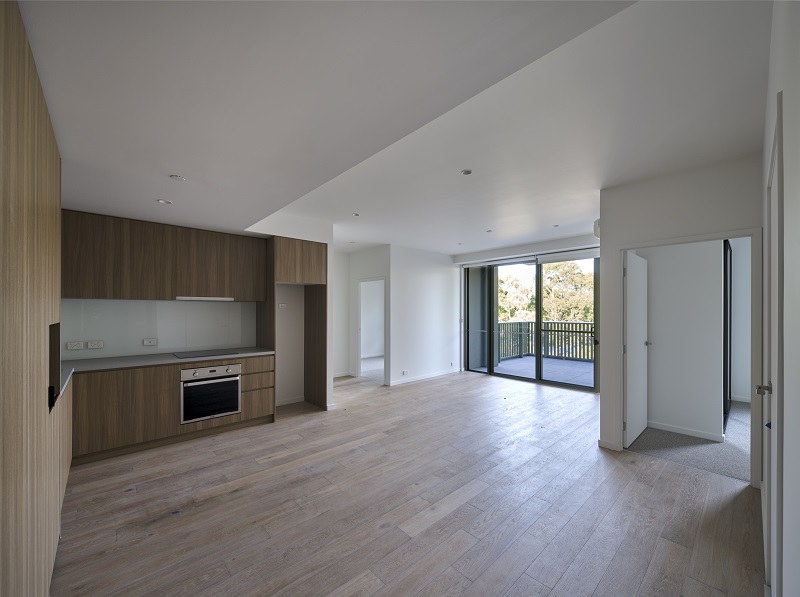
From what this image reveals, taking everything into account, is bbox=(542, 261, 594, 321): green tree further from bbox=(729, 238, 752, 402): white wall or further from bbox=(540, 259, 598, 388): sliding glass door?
bbox=(729, 238, 752, 402): white wall

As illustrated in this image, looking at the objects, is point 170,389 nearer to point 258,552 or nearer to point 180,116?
point 258,552

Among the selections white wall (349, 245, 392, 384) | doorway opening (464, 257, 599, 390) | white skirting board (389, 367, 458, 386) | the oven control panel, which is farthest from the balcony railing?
the oven control panel

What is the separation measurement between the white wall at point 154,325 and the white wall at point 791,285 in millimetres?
5004

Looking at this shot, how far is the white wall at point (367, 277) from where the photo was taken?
6457 millimetres

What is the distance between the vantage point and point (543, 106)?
6.77 ft

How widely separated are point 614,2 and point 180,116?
185 cm

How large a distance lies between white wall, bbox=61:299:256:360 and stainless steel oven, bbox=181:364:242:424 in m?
0.72

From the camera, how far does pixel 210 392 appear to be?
391cm

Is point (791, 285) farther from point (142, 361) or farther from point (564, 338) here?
point (564, 338)

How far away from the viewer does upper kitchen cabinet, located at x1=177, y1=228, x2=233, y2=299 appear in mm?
4023

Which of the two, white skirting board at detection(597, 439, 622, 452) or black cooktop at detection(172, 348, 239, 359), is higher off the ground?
black cooktop at detection(172, 348, 239, 359)

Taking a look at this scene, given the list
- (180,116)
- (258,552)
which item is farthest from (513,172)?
(258,552)

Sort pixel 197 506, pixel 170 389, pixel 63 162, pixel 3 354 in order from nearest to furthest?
pixel 3 354 → pixel 63 162 → pixel 197 506 → pixel 170 389

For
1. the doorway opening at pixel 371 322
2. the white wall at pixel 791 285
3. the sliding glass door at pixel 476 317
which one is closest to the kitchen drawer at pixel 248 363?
the white wall at pixel 791 285
